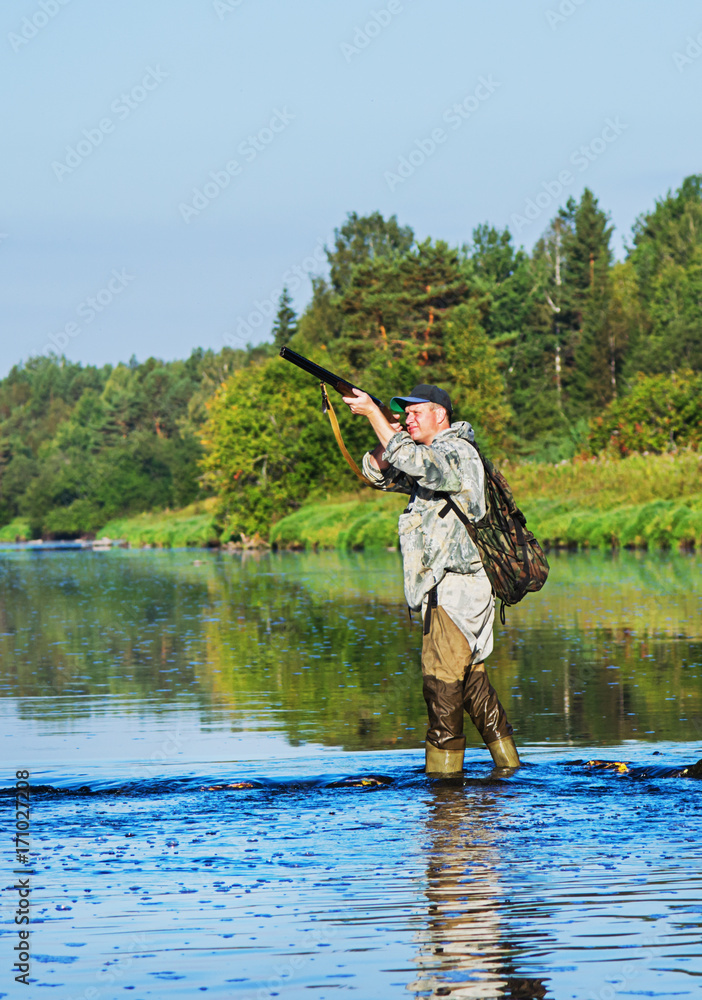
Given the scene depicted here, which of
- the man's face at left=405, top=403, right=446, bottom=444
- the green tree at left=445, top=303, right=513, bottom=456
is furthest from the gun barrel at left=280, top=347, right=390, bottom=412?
the green tree at left=445, top=303, right=513, bottom=456

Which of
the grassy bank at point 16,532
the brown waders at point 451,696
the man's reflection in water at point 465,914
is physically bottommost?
the man's reflection in water at point 465,914

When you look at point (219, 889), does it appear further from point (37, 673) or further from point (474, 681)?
point (37, 673)

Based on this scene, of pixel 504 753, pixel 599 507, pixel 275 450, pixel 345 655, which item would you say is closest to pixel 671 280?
pixel 275 450

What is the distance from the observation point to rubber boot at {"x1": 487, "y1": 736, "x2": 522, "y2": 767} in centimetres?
753

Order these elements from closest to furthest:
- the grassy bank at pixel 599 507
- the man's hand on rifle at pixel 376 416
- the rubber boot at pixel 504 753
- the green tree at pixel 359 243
Result: the man's hand on rifle at pixel 376 416 → the rubber boot at pixel 504 753 → the grassy bank at pixel 599 507 → the green tree at pixel 359 243

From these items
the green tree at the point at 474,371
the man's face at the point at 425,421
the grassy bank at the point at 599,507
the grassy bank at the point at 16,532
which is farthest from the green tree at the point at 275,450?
the man's face at the point at 425,421

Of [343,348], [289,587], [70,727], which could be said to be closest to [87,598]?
[289,587]

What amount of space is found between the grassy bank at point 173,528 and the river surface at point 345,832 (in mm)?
51001

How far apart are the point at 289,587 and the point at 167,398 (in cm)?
10752

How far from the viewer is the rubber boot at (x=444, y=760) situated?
734 centimetres

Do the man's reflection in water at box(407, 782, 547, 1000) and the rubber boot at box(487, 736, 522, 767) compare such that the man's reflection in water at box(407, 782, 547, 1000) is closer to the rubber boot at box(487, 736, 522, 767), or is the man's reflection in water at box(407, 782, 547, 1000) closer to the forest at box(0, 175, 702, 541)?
the rubber boot at box(487, 736, 522, 767)

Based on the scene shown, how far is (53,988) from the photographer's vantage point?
4.22 meters

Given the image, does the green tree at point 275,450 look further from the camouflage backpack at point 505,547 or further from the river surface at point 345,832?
the camouflage backpack at point 505,547

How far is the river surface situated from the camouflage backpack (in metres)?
1.09
